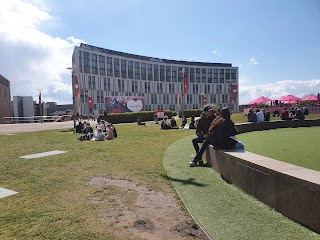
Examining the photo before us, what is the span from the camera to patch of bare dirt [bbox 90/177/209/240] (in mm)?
3531

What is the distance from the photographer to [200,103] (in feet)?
306

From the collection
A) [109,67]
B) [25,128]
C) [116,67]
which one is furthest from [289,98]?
[116,67]

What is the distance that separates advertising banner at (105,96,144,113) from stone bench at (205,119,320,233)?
36.5 m

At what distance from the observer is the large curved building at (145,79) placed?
213 feet

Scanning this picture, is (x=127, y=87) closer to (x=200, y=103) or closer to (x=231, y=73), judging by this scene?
(x=200, y=103)

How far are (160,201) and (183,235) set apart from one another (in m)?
1.28

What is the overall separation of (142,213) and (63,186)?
2204 millimetres

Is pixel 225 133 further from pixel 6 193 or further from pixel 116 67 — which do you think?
pixel 116 67

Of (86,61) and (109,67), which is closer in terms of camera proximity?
(86,61)

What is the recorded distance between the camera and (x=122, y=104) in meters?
41.9

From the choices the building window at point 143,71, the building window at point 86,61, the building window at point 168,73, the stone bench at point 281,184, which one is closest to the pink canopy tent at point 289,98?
the stone bench at point 281,184

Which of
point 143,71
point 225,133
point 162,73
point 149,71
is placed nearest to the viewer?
point 225,133

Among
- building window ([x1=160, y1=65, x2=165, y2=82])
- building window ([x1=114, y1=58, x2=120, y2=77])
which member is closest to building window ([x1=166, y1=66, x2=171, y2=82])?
building window ([x1=160, y1=65, x2=165, y2=82])

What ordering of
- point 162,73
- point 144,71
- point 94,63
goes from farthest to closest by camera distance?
point 162,73 < point 144,71 < point 94,63
